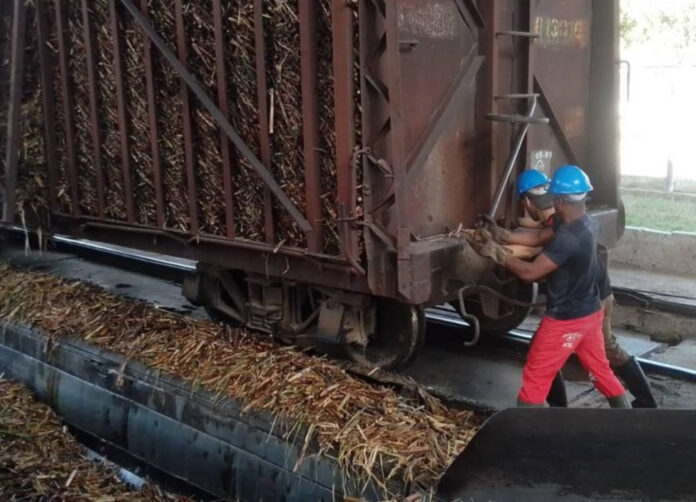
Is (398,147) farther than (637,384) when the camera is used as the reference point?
No

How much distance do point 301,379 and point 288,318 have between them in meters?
1.00

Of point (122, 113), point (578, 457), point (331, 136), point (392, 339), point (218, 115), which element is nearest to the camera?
point (578, 457)

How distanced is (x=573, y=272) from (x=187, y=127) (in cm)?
312

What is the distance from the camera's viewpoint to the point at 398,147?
4.86 m

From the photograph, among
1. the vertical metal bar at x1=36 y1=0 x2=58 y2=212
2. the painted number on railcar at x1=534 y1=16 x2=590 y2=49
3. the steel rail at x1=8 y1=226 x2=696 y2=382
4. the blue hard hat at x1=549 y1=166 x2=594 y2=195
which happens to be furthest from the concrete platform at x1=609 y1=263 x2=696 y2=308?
the vertical metal bar at x1=36 y1=0 x2=58 y2=212

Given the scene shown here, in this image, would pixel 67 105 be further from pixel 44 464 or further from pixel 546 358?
pixel 546 358

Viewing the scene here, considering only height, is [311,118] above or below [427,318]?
above

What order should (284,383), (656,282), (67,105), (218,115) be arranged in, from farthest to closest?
(656,282)
(67,105)
(218,115)
(284,383)

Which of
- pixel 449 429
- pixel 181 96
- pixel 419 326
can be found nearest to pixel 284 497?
pixel 449 429

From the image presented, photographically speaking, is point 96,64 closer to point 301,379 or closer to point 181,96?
point 181,96

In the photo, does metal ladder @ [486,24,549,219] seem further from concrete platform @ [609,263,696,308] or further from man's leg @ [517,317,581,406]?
concrete platform @ [609,263,696,308]

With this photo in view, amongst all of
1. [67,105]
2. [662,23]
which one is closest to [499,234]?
[67,105]

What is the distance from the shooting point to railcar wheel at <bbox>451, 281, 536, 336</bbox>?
591 centimetres

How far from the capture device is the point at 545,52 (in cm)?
615
